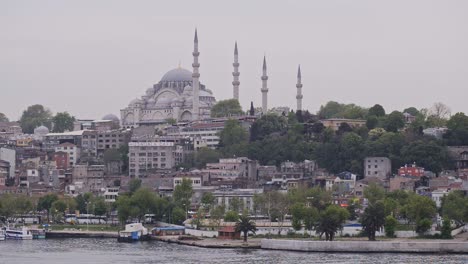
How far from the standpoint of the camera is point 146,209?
6738 centimetres

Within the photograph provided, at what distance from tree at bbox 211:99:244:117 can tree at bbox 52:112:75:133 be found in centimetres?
1356

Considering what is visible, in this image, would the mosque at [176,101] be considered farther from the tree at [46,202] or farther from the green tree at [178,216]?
the green tree at [178,216]

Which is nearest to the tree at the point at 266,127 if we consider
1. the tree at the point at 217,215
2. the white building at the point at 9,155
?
the white building at the point at 9,155

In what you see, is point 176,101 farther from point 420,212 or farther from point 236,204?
point 420,212

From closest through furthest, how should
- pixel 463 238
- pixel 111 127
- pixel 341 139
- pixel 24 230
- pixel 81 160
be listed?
pixel 463 238 < pixel 24 230 < pixel 341 139 < pixel 81 160 < pixel 111 127

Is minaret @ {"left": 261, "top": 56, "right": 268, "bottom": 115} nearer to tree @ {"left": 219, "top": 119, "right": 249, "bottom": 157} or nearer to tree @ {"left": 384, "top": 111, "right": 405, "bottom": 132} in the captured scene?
tree @ {"left": 219, "top": 119, "right": 249, "bottom": 157}

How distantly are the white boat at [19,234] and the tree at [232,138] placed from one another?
78.5 ft

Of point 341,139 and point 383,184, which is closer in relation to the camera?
point 383,184

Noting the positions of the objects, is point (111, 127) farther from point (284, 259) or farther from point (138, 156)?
point (284, 259)

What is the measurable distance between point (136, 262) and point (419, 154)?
32.9 m

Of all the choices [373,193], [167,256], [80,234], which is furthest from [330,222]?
[80,234]

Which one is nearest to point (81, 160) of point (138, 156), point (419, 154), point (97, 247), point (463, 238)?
point (138, 156)

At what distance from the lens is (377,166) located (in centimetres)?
7831

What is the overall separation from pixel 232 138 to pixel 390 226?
33.8m
